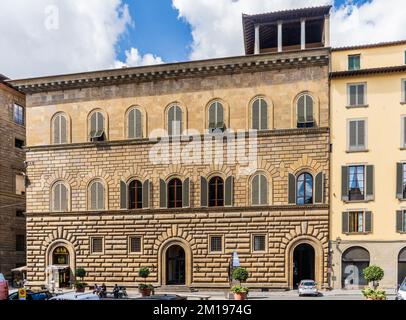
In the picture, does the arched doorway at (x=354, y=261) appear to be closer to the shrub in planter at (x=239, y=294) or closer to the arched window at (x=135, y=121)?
the arched window at (x=135, y=121)

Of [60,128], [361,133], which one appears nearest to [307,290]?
[361,133]

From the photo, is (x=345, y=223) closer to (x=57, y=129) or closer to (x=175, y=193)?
(x=175, y=193)

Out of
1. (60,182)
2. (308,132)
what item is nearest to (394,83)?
(308,132)

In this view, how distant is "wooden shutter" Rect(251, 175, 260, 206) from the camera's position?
17125 mm

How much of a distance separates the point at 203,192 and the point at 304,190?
4.33 metres

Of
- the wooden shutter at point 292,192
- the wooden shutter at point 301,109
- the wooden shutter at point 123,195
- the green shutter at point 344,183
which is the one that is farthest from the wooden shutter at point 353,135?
the wooden shutter at point 123,195

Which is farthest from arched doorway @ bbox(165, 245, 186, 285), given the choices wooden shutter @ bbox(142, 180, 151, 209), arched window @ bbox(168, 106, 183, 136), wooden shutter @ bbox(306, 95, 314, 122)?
wooden shutter @ bbox(306, 95, 314, 122)

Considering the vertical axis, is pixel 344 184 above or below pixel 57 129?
below

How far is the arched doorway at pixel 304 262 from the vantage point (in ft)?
60.2

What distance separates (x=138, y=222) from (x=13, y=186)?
1433cm

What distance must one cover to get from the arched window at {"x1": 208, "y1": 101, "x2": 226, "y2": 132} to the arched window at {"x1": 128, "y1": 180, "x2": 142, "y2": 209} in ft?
14.6

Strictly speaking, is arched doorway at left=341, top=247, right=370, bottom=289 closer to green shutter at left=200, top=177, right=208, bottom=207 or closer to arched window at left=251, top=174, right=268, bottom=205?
arched window at left=251, top=174, right=268, bottom=205

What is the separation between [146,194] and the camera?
18.1 meters

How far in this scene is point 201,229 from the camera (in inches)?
733
